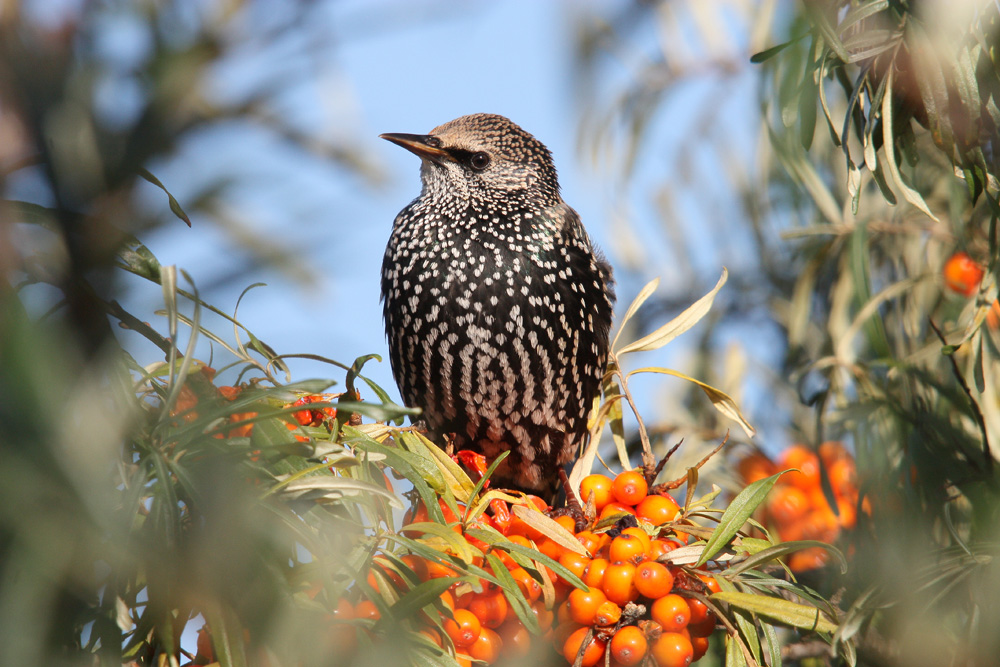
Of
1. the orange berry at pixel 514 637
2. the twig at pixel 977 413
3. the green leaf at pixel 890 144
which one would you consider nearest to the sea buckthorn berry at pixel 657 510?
the orange berry at pixel 514 637

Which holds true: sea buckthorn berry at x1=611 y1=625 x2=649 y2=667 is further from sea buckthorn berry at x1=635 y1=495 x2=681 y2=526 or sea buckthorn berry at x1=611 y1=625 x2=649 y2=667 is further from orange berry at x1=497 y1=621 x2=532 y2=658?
sea buckthorn berry at x1=635 y1=495 x2=681 y2=526

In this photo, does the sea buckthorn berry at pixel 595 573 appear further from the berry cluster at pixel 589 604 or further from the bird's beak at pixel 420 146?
the bird's beak at pixel 420 146

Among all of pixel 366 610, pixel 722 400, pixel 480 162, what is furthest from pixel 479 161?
pixel 366 610

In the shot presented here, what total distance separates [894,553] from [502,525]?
110cm

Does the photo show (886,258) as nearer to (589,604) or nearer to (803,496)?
(803,496)

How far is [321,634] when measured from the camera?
1042 mm

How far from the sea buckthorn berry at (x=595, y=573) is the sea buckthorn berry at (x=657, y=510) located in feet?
0.70

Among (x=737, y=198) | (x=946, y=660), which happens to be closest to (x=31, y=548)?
(x=946, y=660)

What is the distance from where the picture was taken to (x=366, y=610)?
1.46m

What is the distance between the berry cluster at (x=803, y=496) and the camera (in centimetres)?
325

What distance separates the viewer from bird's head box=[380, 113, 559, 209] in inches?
127

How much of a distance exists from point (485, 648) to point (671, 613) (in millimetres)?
401

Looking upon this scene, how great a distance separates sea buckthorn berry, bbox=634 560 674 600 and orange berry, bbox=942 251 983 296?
5.72 feet

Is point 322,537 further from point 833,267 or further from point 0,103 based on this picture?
point 833,267
